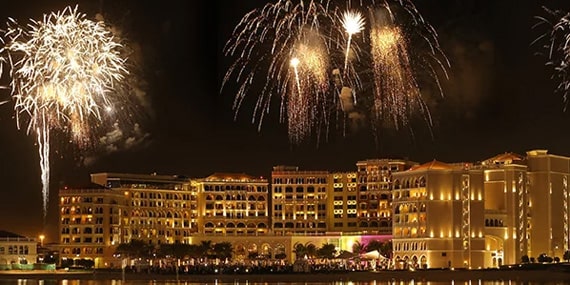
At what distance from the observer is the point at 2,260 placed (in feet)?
462

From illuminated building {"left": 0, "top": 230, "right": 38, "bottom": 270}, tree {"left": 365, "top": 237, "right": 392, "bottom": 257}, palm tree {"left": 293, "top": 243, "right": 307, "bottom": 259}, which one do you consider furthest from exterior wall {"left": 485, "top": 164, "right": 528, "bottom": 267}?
illuminated building {"left": 0, "top": 230, "right": 38, "bottom": 270}

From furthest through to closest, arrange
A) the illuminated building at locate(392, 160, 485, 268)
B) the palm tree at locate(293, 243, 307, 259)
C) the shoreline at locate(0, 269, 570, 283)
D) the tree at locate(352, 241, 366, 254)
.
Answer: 1. the palm tree at locate(293, 243, 307, 259)
2. the tree at locate(352, 241, 366, 254)
3. the illuminated building at locate(392, 160, 485, 268)
4. the shoreline at locate(0, 269, 570, 283)

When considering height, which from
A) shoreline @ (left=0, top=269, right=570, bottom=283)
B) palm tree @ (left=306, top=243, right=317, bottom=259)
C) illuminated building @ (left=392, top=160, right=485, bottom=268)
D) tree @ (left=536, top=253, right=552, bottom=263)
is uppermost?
illuminated building @ (left=392, top=160, right=485, bottom=268)

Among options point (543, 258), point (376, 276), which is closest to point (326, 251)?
point (543, 258)

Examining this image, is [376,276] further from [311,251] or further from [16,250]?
[16,250]

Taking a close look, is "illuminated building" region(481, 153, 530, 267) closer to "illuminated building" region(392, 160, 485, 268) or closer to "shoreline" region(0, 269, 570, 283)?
"illuminated building" region(392, 160, 485, 268)

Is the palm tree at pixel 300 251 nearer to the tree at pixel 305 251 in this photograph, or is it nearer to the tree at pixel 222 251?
the tree at pixel 305 251

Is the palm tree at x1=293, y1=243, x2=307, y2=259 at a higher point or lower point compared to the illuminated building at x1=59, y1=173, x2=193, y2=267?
lower

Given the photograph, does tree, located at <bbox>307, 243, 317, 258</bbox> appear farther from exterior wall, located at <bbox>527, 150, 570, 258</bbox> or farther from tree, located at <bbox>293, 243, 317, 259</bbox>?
exterior wall, located at <bbox>527, 150, 570, 258</bbox>

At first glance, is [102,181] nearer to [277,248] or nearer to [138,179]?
[138,179]

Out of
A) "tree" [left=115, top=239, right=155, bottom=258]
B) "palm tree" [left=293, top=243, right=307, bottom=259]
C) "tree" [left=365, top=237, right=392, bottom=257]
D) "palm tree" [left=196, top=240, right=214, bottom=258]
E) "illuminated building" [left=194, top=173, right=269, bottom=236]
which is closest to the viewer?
"tree" [left=365, top=237, right=392, bottom=257]

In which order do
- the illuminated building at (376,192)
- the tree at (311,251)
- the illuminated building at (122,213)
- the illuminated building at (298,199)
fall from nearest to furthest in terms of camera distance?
the tree at (311,251) < the illuminated building at (122,213) < the illuminated building at (376,192) < the illuminated building at (298,199)

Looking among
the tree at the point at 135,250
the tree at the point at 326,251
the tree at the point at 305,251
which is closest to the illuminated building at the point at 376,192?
the tree at the point at 305,251

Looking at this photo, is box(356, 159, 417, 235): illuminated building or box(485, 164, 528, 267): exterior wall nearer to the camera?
box(485, 164, 528, 267): exterior wall
